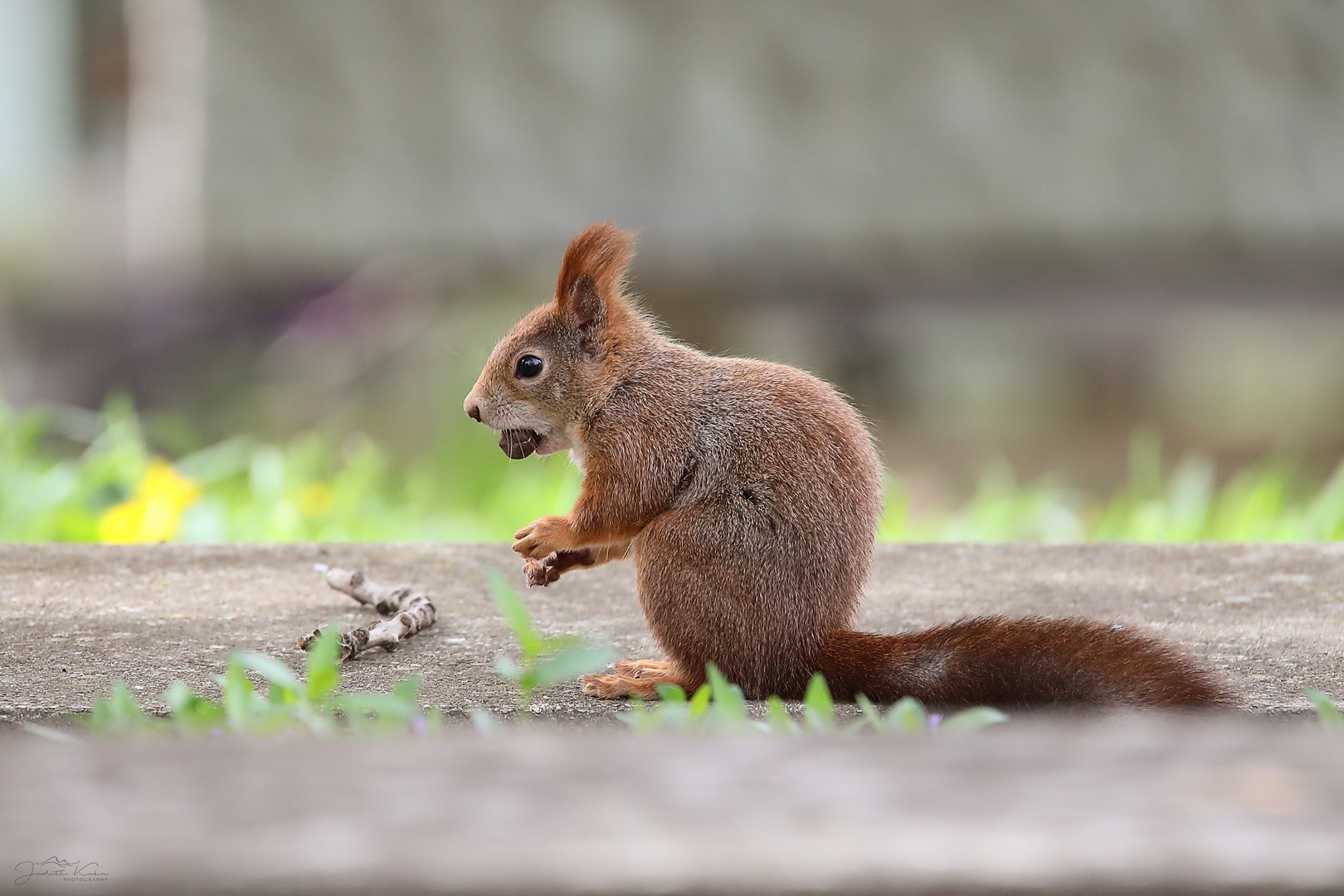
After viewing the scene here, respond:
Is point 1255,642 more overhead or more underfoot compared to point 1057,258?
more underfoot

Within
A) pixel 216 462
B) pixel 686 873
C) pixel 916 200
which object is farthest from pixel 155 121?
pixel 686 873

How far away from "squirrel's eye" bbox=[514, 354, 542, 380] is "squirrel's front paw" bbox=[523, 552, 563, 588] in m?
0.29

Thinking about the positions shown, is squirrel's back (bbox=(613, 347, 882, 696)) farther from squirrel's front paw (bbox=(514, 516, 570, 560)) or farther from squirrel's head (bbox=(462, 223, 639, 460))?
squirrel's head (bbox=(462, 223, 639, 460))

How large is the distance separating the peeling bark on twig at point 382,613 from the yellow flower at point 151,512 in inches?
45.6

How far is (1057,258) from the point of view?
4.79 meters

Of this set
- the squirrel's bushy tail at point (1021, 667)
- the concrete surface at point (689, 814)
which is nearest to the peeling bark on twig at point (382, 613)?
the squirrel's bushy tail at point (1021, 667)

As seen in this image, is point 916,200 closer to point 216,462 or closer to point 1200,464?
point 1200,464

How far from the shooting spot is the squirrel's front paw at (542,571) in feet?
6.64

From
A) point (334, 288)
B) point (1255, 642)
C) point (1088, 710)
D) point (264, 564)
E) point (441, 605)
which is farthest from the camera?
point (334, 288)

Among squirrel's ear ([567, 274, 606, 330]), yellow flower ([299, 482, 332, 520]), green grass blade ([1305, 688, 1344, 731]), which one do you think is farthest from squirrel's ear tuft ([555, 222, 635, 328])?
yellow flower ([299, 482, 332, 520])

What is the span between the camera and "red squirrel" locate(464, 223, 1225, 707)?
166 centimetres

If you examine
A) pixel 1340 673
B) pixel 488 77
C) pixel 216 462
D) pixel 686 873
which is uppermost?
pixel 488 77

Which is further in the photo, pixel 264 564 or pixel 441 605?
pixel 264 564

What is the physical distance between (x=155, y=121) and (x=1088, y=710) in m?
4.48
